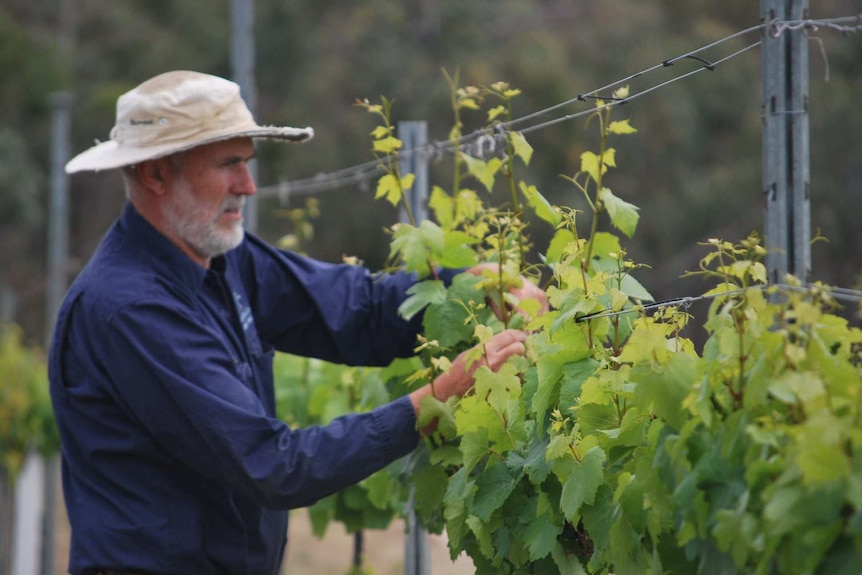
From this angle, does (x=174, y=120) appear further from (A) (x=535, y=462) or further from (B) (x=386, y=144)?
(A) (x=535, y=462)

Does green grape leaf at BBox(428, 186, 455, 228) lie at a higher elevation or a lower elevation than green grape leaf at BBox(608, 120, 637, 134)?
lower

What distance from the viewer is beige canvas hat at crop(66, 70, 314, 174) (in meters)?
3.50

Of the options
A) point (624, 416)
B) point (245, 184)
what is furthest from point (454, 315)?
point (624, 416)

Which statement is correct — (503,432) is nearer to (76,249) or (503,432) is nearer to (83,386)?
(83,386)

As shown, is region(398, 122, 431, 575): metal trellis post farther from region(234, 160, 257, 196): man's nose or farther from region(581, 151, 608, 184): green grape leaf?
region(581, 151, 608, 184): green grape leaf

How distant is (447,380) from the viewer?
301 cm

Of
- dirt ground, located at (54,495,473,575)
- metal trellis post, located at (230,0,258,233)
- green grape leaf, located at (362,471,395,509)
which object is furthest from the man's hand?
dirt ground, located at (54,495,473,575)

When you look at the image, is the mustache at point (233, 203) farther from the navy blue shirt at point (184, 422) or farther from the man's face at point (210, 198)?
the navy blue shirt at point (184, 422)

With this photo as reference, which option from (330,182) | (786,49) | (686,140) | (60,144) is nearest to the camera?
(786,49)

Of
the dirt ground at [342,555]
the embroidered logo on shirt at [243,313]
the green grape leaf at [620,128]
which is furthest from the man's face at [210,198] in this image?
the dirt ground at [342,555]

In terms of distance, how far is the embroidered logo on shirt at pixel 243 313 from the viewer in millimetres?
3627

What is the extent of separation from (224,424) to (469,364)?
0.60 meters

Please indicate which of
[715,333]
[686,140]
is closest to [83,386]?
[715,333]

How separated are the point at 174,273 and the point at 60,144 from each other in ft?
22.8
